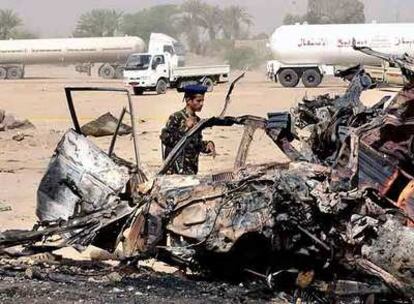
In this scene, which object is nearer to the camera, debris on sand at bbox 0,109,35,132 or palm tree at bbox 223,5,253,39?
debris on sand at bbox 0,109,35,132

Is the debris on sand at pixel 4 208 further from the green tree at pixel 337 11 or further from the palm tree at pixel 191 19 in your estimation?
the palm tree at pixel 191 19

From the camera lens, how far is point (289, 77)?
4128 cm

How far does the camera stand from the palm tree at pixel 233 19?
357ft

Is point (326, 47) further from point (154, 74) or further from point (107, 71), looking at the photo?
point (107, 71)

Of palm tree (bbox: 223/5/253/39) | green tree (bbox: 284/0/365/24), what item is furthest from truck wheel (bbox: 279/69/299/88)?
palm tree (bbox: 223/5/253/39)

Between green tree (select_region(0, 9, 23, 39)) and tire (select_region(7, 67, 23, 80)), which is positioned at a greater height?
green tree (select_region(0, 9, 23, 39))

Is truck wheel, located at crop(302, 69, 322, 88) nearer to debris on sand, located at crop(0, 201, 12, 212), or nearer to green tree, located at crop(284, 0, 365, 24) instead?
debris on sand, located at crop(0, 201, 12, 212)

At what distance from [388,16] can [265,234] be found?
195 metres

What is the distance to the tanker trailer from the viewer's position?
2276 inches

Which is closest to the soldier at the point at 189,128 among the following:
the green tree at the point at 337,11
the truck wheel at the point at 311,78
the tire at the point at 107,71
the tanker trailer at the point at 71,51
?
the truck wheel at the point at 311,78

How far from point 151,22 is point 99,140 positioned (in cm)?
9802

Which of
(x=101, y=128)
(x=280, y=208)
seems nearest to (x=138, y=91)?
(x=101, y=128)

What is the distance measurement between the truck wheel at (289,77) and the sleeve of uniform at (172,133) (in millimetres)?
33688

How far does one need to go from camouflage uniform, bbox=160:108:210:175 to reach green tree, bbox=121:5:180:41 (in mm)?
98596
